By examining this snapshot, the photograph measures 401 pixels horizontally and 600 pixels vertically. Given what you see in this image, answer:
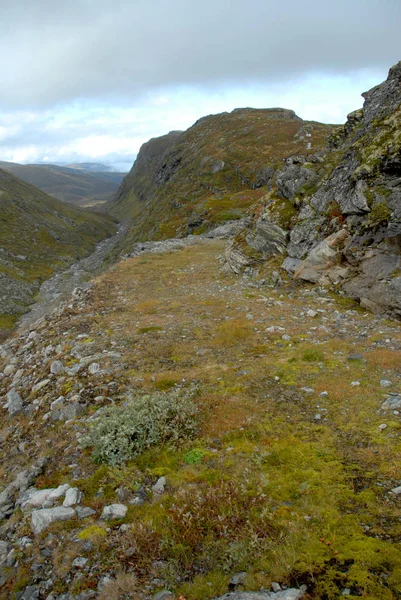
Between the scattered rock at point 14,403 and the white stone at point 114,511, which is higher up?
the white stone at point 114,511

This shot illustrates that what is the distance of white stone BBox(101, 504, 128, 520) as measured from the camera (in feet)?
22.0

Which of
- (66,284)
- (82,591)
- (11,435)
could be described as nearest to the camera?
(82,591)

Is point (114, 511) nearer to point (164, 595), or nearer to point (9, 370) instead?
point (164, 595)

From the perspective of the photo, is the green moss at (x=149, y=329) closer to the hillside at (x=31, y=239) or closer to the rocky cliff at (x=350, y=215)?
the rocky cliff at (x=350, y=215)

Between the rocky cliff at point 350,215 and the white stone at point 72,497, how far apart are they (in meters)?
14.0

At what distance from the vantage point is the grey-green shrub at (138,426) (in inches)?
336

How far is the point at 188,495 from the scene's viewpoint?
6.89m

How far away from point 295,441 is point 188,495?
9.77 ft

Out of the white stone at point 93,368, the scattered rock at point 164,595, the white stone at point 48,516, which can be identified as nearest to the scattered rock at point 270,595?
the scattered rock at point 164,595

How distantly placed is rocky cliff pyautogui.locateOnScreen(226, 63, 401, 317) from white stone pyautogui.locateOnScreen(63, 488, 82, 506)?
14.0 m

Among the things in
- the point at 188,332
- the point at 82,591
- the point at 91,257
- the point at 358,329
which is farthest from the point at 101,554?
the point at 91,257

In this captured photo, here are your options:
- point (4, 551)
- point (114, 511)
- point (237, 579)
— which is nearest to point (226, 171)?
point (114, 511)

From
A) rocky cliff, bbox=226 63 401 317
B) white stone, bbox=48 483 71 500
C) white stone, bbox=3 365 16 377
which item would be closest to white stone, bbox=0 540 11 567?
white stone, bbox=48 483 71 500

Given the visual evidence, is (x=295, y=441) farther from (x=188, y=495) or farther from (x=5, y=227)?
(x=5, y=227)
